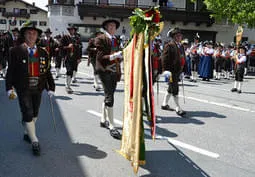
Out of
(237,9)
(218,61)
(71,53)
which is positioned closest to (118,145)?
(71,53)

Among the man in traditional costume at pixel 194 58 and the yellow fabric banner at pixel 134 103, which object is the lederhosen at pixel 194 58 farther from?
the yellow fabric banner at pixel 134 103

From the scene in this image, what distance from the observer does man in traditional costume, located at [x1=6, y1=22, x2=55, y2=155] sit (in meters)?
4.74

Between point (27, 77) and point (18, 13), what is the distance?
57017 millimetres

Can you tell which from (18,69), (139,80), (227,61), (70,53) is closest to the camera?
(139,80)

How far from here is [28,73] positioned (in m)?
4.79

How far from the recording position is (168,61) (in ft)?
24.7

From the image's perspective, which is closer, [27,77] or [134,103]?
[134,103]

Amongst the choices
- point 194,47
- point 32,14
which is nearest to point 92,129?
point 194,47

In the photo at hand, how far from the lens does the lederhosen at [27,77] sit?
187 inches

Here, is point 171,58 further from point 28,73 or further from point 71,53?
point 71,53

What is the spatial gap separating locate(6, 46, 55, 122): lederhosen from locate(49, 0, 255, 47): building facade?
92.9 feet

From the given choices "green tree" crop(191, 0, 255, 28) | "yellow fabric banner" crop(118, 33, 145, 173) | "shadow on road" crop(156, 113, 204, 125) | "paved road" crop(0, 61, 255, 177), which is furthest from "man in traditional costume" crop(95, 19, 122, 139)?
"green tree" crop(191, 0, 255, 28)

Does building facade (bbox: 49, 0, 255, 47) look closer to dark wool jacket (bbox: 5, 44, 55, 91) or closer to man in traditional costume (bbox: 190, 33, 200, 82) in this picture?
man in traditional costume (bbox: 190, 33, 200, 82)

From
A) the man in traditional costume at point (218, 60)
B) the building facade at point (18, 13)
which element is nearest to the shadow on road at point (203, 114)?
the man in traditional costume at point (218, 60)
